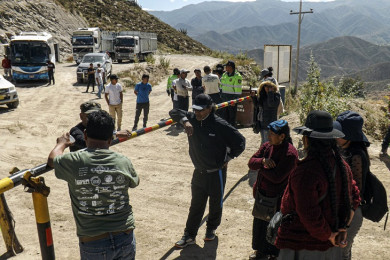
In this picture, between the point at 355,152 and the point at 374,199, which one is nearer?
the point at 355,152

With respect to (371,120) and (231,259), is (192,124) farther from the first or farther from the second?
(371,120)

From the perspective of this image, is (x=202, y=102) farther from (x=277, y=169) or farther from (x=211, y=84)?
(x=211, y=84)

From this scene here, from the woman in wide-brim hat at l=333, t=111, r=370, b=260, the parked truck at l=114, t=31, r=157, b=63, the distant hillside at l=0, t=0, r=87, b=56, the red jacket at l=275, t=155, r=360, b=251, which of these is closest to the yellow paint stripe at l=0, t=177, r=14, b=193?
the red jacket at l=275, t=155, r=360, b=251

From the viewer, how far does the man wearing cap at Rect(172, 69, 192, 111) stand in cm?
1065

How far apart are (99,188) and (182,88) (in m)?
8.18

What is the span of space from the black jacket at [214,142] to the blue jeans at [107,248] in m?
1.84

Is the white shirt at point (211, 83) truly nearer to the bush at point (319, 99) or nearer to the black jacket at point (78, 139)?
the bush at point (319, 99)

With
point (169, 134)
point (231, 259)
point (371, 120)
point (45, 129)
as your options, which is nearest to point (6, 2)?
point (45, 129)

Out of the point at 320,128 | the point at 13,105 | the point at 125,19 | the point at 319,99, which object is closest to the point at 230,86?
the point at 319,99

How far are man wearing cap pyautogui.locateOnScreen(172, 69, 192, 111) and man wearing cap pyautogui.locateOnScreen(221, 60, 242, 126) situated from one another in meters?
1.24

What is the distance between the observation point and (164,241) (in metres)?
5.00

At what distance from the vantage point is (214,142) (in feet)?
14.8

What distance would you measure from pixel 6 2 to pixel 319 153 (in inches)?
1637

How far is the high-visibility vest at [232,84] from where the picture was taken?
9555 millimetres
